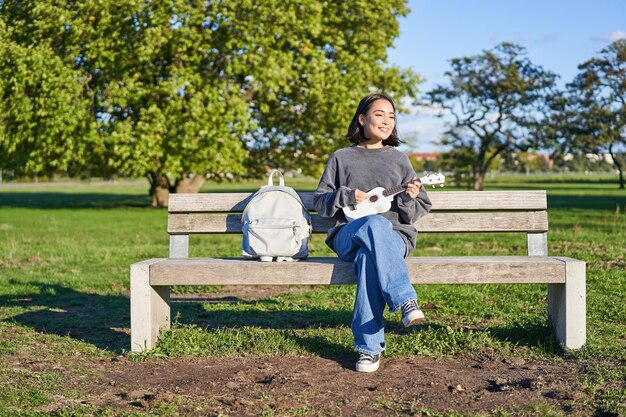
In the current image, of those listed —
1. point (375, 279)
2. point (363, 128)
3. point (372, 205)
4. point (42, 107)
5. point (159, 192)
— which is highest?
point (42, 107)

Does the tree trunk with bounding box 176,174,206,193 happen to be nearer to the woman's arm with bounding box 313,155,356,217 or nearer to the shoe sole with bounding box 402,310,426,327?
the woman's arm with bounding box 313,155,356,217

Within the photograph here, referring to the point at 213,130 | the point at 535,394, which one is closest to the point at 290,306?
the point at 535,394

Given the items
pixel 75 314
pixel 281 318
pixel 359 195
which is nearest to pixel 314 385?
pixel 359 195

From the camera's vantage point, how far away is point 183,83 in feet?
71.9

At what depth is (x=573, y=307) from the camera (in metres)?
4.81

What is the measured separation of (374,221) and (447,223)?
98 cm

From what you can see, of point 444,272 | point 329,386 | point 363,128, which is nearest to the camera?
point 329,386

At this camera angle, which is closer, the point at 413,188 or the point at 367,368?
the point at 367,368

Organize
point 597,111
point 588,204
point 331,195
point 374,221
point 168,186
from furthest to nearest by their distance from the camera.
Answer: point 597,111 → point 168,186 → point 588,204 → point 331,195 → point 374,221

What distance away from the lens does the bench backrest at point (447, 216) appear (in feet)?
17.6

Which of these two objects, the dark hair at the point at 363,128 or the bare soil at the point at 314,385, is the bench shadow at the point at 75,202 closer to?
the dark hair at the point at 363,128

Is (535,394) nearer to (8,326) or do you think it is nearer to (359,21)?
(8,326)

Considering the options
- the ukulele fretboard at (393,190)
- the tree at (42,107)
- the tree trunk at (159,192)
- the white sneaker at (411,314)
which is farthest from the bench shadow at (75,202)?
the white sneaker at (411,314)

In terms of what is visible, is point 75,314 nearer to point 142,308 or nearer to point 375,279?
point 142,308
